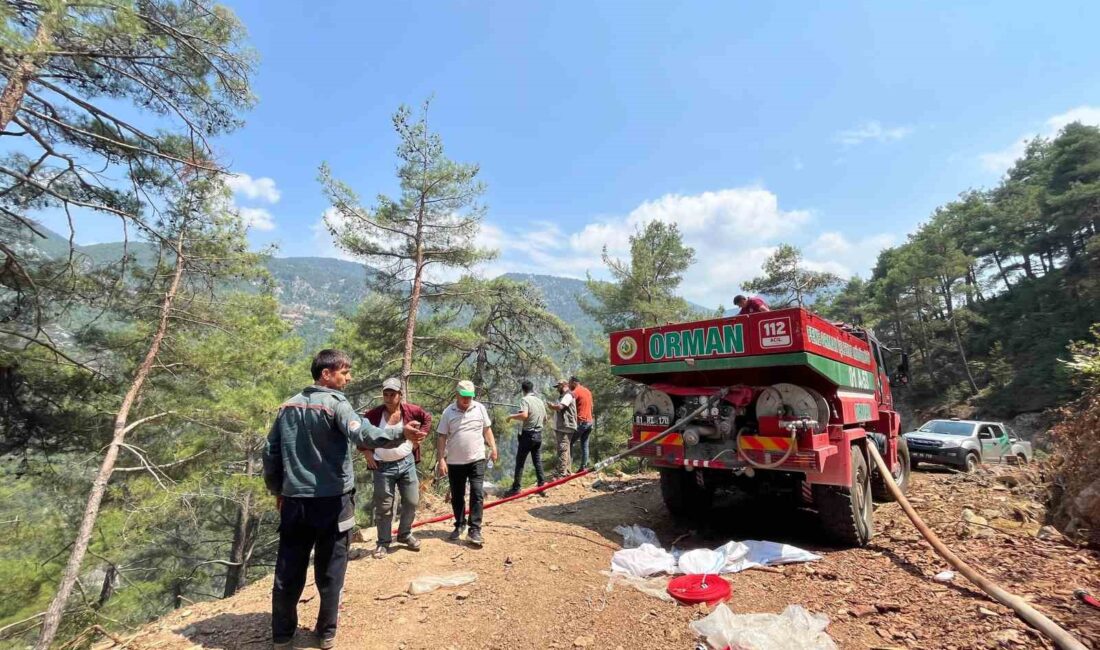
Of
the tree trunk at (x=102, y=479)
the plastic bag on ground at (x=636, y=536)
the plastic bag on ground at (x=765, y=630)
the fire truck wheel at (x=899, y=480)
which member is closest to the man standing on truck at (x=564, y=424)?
the plastic bag on ground at (x=636, y=536)

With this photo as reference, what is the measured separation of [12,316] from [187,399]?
377 centimetres

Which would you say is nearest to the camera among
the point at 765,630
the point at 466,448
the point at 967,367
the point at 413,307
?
the point at 765,630

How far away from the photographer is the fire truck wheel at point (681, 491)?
19.7 ft

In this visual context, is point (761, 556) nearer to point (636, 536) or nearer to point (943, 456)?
point (636, 536)

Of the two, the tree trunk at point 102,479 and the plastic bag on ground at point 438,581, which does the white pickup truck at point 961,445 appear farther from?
the tree trunk at point 102,479

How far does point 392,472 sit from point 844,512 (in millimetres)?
4526

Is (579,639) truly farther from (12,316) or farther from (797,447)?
(12,316)

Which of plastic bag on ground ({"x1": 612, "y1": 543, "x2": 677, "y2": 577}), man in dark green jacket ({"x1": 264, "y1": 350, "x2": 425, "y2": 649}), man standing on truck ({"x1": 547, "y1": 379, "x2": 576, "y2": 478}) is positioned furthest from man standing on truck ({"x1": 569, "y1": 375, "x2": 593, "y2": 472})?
man in dark green jacket ({"x1": 264, "y1": 350, "x2": 425, "y2": 649})

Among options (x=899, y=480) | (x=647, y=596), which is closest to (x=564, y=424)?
(x=647, y=596)

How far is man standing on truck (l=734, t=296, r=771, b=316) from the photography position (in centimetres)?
598

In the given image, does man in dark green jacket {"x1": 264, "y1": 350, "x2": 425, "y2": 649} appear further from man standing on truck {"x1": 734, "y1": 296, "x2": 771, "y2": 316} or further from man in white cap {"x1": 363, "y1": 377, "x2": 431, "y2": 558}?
man standing on truck {"x1": 734, "y1": 296, "x2": 771, "y2": 316}

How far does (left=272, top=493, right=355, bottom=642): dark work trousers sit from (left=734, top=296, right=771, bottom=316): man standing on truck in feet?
16.0

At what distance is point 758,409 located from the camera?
5.06 meters

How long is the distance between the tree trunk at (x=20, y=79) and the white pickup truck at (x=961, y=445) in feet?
52.0
